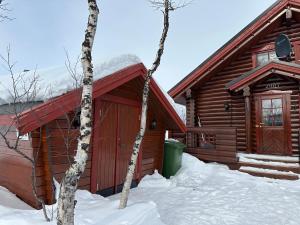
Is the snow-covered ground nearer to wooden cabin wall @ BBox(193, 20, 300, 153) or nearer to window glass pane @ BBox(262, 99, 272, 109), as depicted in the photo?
wooden cabin wall @ BBox(193, 20, 300, 153)

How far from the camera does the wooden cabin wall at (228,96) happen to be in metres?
12.2

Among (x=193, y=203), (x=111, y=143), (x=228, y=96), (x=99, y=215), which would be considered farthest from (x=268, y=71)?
(x=99, y=215)

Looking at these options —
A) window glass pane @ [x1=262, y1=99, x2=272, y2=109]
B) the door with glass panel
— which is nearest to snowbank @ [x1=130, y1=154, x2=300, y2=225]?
the door with glass panel

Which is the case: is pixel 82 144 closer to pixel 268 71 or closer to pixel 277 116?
pixel 268 71

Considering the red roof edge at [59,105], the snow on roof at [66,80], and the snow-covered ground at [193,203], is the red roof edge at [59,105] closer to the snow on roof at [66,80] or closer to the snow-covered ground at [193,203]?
the snow on roof at [66,80]

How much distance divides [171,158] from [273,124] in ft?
15.1

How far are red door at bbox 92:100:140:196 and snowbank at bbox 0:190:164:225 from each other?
1.47 meters

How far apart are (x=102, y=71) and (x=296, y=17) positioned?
30.4 ft

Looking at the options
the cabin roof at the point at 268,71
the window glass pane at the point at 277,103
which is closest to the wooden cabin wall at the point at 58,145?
the cabin roof at the point at 268,71

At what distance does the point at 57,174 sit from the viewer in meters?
5.64

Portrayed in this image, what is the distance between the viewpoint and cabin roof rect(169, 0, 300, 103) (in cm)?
1146

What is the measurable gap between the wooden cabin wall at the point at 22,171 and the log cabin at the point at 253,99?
7048 mm

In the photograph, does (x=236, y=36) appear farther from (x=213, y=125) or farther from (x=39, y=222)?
(x=39, y=222)

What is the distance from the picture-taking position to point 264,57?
1231cm
